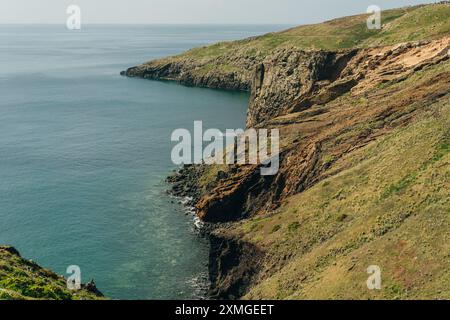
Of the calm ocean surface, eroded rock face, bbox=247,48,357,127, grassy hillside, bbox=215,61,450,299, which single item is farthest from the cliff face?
eroded rock face, bbox=247,48,357,127

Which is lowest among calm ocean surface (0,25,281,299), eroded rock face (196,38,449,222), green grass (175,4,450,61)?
calm ocean surface (0,25,281,299)

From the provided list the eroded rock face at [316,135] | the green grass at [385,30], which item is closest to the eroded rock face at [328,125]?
the eroded rock face at [316,135]

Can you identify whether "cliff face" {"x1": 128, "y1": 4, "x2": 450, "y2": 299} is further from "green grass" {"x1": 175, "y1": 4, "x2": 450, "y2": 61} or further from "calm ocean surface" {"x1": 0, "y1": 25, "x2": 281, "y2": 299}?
"green grass" {"x1": 175, "y1": 4, "x2": 450, "y2": 61}

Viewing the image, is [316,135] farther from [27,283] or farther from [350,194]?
[27,283]
